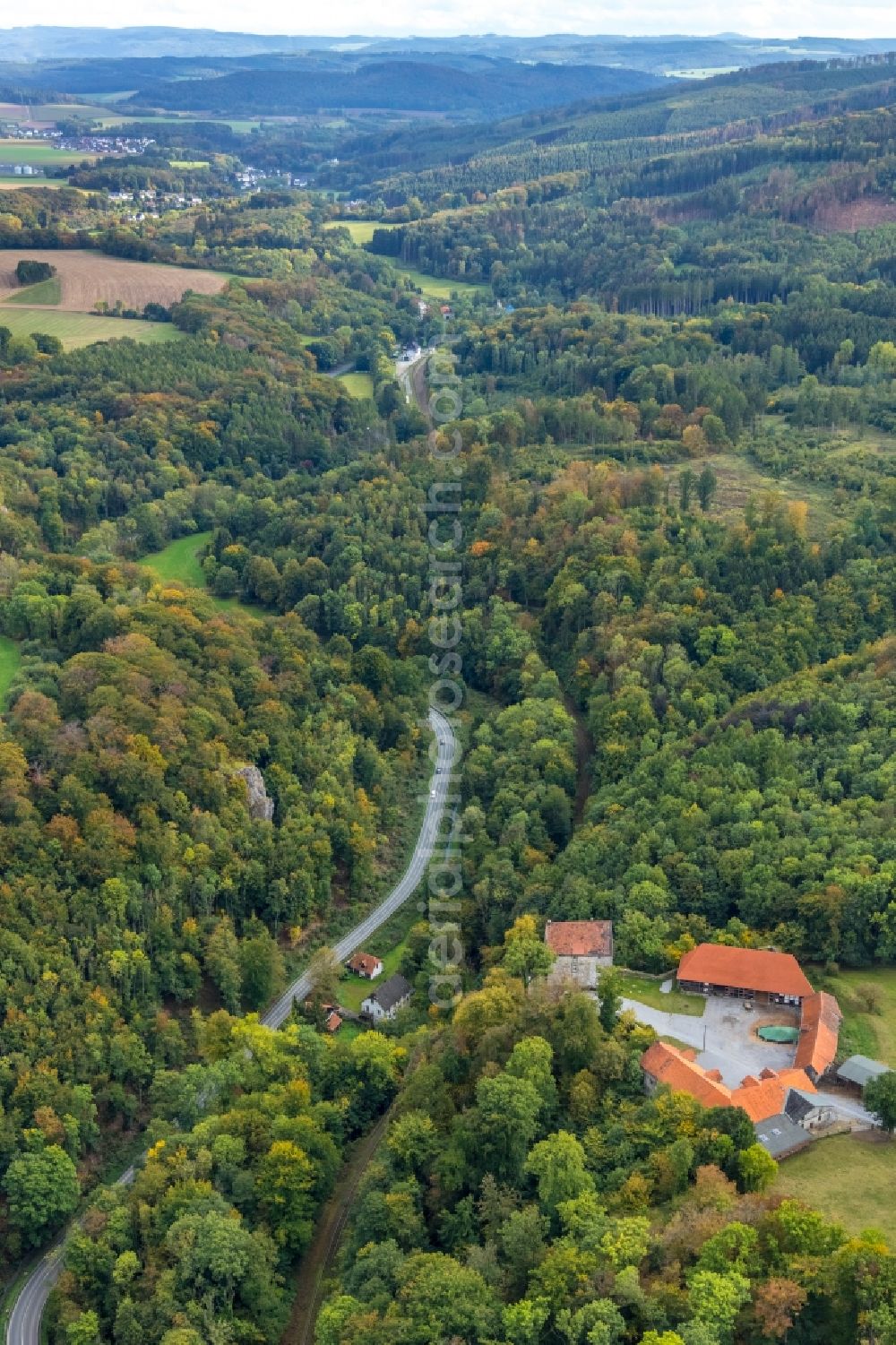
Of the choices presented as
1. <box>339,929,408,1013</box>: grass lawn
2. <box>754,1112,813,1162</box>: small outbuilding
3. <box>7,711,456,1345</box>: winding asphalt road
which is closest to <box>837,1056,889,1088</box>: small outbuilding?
<box>754,1112,813,1162</box>: small outbuilding

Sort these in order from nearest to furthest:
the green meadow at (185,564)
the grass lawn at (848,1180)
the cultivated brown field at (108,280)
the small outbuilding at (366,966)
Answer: the grass lawn at (848,1180) < the small outbuilding at (366,966) < the green meadow at (185,564) < the cultivated brown field at (108,280)

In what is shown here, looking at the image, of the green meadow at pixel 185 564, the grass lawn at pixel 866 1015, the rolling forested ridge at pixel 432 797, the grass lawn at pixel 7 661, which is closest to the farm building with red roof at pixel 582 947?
the rolling forested ridge at pixel 432 797

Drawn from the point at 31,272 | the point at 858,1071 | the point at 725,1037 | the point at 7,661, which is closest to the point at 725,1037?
the point at 725,1037

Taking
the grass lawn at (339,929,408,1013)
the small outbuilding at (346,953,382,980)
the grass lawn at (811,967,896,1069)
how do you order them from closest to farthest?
the grass lawn at (811,967,896,1069) < the grass lawn at (339,929,408,1013) < the small outbuilding at (346,953,382,980)

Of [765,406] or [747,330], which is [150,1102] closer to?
[765,406]

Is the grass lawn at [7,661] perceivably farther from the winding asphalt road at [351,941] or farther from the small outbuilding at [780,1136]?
the small outbuilding at [780,1136]

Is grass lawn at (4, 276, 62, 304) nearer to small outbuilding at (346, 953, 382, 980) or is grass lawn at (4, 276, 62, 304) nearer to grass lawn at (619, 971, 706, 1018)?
small outbuilding at (346, 953, 382, 980)
